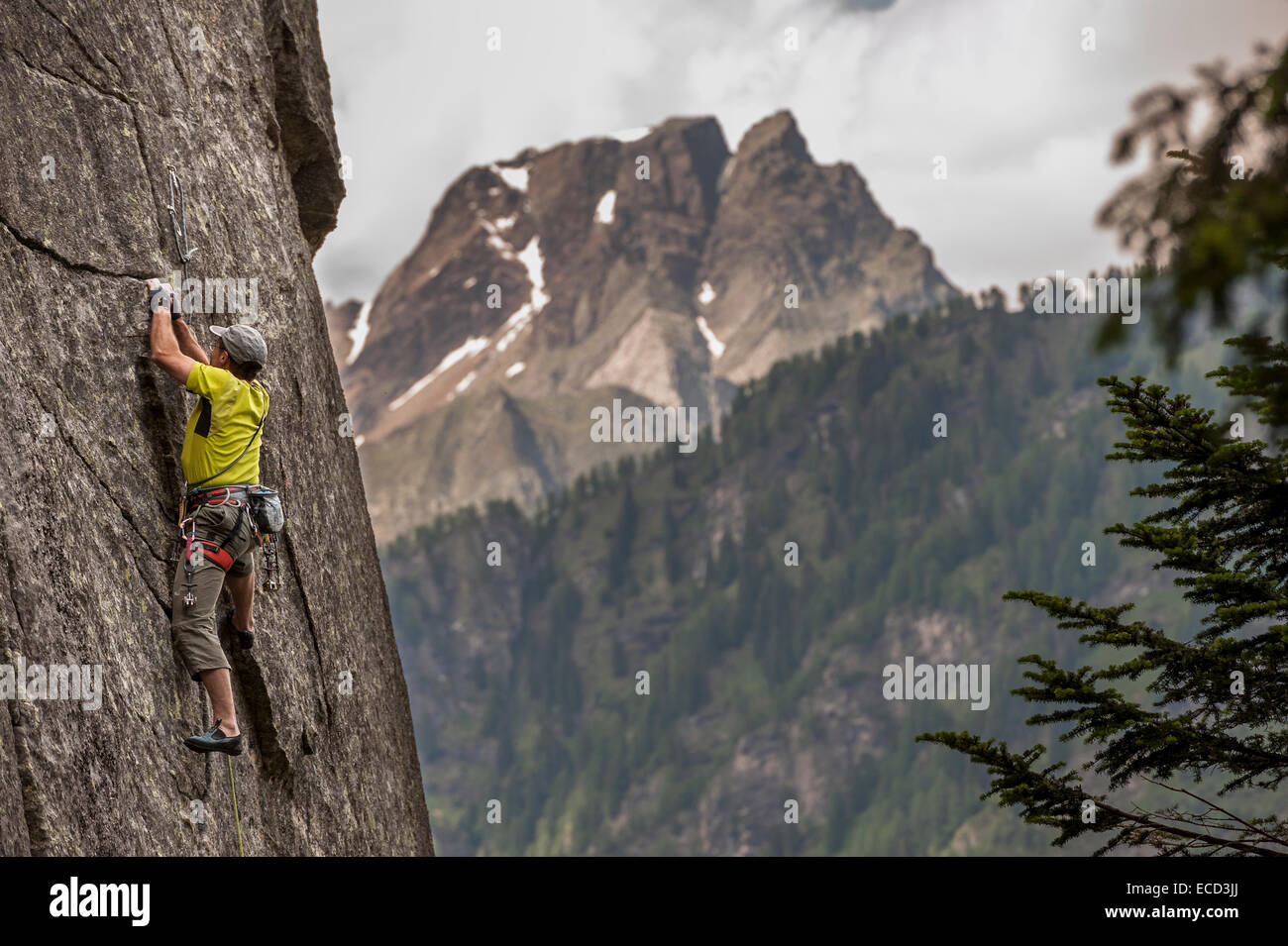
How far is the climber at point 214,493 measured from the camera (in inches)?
625

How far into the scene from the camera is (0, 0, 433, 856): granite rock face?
14344 millimetres

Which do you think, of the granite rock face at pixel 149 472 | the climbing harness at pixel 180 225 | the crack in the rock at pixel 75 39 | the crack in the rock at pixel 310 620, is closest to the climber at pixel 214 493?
the granite rock face at pixel 149 472

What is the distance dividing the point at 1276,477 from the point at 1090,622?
2720 millimetres

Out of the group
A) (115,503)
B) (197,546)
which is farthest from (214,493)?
(115,503)

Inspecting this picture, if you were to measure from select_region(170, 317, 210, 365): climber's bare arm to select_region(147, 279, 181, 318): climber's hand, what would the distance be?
0.14 m

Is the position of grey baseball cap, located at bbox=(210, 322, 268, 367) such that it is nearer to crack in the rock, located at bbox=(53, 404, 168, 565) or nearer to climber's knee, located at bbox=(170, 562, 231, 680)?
crack in the rock, located at bbox=(53, 404, 168, 565)

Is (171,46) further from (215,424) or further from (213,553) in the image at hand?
(213,553)

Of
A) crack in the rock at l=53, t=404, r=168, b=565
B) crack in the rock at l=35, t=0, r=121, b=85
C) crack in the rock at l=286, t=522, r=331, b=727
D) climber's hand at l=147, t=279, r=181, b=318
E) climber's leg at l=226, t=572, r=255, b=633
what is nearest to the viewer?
crack in the rock at l=53, t=404, r=168, b=565

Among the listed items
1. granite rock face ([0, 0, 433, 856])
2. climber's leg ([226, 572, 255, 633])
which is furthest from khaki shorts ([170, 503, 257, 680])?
climber's leg ([226, 572, 255, 633])

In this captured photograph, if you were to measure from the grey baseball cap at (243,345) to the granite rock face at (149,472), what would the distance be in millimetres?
1114

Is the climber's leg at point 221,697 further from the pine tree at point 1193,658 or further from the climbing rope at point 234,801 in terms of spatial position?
the pine tree at point 1193,658

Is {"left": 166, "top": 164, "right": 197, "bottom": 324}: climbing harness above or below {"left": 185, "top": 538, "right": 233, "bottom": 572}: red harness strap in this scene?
above
